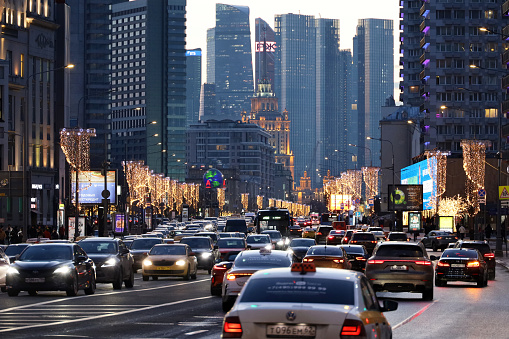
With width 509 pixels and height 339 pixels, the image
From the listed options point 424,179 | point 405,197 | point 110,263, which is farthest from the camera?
point 424,179

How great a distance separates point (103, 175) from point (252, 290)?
66.5 metres

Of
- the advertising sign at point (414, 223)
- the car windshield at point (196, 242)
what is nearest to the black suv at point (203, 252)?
the car windshield at point (196, 242)

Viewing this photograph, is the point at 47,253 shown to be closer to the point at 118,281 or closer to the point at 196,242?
the point at 118,281

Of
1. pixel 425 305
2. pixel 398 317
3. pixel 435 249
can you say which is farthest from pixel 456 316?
pixel 435 249

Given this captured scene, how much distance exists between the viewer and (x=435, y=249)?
235 feet

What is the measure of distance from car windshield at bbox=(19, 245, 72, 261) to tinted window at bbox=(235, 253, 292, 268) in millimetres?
6107

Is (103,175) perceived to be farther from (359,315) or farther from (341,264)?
(359,315)

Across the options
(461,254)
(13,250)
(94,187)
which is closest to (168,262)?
(13,250)

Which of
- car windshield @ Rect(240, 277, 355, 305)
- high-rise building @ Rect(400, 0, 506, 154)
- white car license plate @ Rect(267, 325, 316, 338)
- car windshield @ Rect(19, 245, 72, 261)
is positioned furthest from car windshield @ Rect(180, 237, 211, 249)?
high-rise building @ Rect(400, 0, 506, 154)

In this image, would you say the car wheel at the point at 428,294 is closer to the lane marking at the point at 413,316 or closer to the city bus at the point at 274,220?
the lane marking at the point at 413,316

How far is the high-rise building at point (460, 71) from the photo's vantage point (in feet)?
490

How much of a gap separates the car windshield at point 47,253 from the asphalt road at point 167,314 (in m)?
1.07

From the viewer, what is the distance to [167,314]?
23141 millimetres

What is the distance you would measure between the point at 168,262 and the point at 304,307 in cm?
2816
